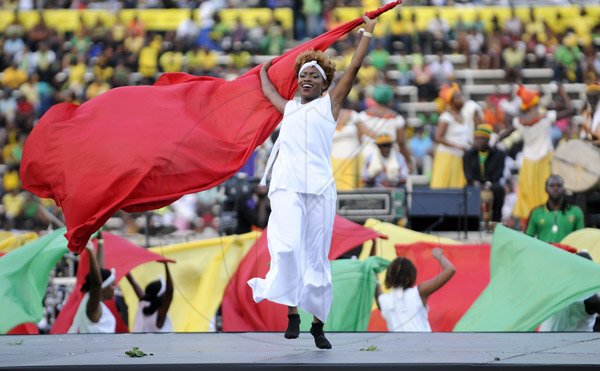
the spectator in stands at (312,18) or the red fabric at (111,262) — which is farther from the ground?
the spectator in stands at (312,18)

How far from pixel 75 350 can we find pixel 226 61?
56.4 feet

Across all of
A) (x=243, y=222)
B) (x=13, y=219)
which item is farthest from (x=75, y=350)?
(x=13, y=219)

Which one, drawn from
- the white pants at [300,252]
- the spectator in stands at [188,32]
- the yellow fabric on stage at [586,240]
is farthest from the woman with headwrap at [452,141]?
the spectator in stands at [188,32]

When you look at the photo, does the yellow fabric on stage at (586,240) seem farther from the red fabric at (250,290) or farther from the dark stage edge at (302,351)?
the dark stage edge at (302,351)

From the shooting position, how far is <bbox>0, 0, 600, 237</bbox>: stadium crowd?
962 inches

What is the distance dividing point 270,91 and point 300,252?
1408 mm

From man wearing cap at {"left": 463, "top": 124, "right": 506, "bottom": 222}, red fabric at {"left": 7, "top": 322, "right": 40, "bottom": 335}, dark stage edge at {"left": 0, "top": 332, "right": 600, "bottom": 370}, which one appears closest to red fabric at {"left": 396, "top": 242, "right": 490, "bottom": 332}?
dark stage edge at {"left": 0, "top": 332, "right": 600, "bottom": 370}

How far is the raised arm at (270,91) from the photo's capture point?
32.8ft

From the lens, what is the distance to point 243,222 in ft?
54.2

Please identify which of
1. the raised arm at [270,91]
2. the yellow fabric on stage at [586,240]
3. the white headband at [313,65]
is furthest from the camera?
the yellow fabric on stage at [586,240]

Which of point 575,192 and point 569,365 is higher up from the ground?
point 569,365

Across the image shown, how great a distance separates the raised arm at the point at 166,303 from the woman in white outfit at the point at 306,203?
3.47 meters

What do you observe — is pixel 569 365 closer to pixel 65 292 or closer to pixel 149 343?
pixel 149 343

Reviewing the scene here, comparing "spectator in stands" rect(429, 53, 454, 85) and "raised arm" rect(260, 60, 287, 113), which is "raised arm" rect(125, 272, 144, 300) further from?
"spectator in stands" rect(429, 53, 454, 85)
